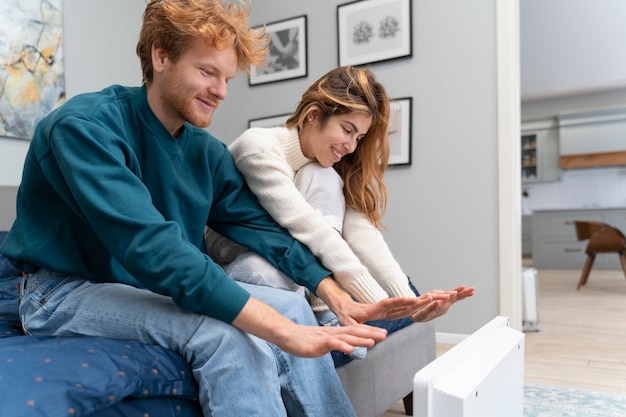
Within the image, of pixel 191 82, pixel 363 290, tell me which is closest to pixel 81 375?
pixel 191 82

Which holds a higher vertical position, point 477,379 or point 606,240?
point 477,379

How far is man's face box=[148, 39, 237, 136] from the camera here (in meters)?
0.98

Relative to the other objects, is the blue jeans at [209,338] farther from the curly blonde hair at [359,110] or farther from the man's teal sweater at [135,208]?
the curly blonde hair at [359,110]

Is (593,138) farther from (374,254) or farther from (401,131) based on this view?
(374,254)

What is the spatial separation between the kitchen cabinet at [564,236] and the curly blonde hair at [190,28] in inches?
269

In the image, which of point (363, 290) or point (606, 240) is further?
point (606, 240)

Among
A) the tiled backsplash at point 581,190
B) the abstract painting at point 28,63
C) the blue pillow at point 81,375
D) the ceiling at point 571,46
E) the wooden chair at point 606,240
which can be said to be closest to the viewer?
the blue pillow at point 81,375

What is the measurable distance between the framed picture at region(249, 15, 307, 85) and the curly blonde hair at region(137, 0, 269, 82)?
81.1 inches

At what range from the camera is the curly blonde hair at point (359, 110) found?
1.36 m

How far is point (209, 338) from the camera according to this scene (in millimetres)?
802

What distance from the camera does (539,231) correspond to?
7398mm

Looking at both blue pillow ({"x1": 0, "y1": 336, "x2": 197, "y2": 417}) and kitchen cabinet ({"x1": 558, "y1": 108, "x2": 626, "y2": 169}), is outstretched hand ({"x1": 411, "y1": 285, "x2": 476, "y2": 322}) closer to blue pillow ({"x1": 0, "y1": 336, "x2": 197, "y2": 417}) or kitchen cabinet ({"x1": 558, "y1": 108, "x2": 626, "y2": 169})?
blue pillow ({"x1": 0, "y1": 336, "x2": 197, "y2": 417})

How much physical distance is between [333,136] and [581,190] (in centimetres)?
773

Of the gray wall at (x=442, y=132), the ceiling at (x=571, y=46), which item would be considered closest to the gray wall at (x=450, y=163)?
the gray wall at (x=442, y=132)
